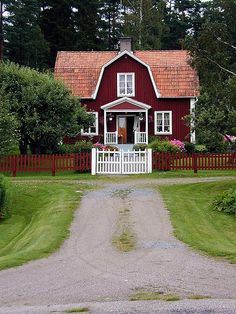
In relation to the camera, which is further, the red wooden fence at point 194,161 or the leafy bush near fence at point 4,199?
the red wooden fence at point 194,161

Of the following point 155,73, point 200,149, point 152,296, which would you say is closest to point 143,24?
point 155,73

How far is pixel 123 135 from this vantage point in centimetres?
4278

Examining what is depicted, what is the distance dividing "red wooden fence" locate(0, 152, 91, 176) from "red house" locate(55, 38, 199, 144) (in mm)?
14112

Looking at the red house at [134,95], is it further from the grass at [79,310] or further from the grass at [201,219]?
the grass at [79,310]

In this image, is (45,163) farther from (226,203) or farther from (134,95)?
(134,95)

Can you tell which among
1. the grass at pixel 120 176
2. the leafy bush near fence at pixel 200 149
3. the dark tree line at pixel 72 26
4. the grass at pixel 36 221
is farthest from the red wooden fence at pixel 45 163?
the dark tree line at pixel 72 26

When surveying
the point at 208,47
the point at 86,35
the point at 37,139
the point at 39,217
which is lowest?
the point at 39,217

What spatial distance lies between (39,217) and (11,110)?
14.7 m

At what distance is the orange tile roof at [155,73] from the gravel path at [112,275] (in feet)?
93.9

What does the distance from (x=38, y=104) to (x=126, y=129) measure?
524 inches

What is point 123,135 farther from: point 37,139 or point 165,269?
point 165,269

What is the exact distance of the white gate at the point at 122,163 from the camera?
26.7m

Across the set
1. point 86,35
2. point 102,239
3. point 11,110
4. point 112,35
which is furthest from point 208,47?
point 112,35

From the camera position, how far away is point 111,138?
41.8 metres
